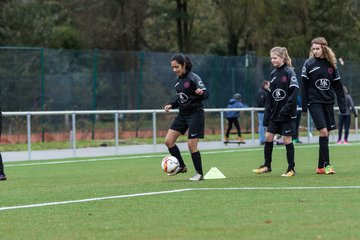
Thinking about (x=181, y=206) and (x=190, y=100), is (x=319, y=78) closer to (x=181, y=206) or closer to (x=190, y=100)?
(x=190, y=100)

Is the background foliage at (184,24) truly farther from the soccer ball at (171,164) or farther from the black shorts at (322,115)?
the soccer ball at (171,164)

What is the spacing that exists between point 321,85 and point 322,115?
44 centimetres

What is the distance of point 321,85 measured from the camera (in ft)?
44.1

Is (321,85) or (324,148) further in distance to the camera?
(324,148)

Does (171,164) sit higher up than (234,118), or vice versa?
(234,118)

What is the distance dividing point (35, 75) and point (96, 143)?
3441 millimetres

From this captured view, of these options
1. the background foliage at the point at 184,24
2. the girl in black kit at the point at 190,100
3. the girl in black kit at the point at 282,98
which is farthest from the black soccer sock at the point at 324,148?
the background foliage at the point at 184,24

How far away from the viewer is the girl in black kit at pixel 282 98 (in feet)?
43.9

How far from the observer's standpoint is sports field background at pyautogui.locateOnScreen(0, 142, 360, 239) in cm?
779

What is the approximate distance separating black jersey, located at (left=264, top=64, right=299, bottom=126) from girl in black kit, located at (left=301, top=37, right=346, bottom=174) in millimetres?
197

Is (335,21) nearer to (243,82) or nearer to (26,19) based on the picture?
(243,82)

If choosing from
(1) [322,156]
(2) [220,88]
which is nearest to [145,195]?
(1) [322,156]

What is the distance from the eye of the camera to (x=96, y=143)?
1102 inches

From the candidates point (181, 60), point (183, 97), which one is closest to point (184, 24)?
point (183, 97)
